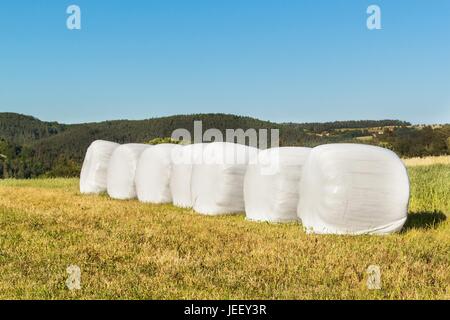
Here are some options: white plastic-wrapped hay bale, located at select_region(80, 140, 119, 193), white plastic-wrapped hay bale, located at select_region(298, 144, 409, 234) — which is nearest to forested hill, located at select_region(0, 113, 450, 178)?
white plastic-wrapped hay bale, located at select_region(80, 140, 119, 193)

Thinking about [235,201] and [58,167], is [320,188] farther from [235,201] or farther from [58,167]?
[58,167]

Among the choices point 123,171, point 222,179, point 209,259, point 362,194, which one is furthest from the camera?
point 123,171

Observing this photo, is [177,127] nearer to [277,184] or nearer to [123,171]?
[123,171]

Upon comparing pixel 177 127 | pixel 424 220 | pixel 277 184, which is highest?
pixel 177 127

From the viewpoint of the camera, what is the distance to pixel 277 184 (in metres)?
12.2

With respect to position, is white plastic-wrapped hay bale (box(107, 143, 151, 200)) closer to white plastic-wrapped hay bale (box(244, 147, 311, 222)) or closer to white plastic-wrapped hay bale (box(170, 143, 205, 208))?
white plastic-wrapped hay bale (box(170, 143, 205, 208))

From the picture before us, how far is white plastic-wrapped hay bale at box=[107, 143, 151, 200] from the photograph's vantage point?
18891 mm

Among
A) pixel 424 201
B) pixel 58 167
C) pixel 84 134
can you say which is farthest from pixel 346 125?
pixel 424 201

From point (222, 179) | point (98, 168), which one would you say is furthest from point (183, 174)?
point (98, 168)

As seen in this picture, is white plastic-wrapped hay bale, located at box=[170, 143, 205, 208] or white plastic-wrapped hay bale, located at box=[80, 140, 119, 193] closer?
white plastic-wrapped hay bale, located at box=[170, 143, 205, 208]

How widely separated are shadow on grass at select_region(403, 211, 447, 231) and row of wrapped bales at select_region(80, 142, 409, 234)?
1117 millimetres

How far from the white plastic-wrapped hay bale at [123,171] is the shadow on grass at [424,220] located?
9402 mm

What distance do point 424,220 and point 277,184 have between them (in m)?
3.26

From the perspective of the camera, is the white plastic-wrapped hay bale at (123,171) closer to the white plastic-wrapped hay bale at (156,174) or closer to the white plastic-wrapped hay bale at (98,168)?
the white plastic-wrapped hay bale at (156,174)
